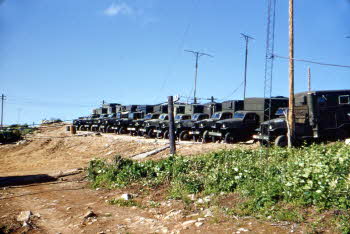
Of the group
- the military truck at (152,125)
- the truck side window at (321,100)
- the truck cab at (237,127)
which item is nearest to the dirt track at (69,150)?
the military truck at (152,125)

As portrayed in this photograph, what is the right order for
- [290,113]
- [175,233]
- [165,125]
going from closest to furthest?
[175,233], [290,113], [165,125]

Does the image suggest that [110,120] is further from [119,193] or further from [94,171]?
[119,193]

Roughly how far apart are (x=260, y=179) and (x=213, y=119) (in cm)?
1161

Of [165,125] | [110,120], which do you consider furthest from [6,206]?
[110,120]

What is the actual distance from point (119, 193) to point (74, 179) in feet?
10.5

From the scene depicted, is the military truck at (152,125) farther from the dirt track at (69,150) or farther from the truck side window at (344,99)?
the truck side window at (344,99)

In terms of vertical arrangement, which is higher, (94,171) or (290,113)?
(290,113)

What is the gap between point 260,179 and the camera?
6859 millimetres

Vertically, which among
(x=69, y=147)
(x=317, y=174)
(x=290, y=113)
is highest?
(x=290, y=113)

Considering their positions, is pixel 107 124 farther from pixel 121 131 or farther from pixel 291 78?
pixel 291 78

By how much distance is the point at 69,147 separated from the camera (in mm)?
24781

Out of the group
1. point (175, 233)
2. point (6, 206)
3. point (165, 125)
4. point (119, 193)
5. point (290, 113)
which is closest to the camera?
point (175, 233)

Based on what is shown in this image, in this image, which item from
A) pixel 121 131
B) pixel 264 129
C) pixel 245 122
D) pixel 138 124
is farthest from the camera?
pixel 121 131

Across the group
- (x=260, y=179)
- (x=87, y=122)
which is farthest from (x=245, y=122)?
(x=87, y=122)
